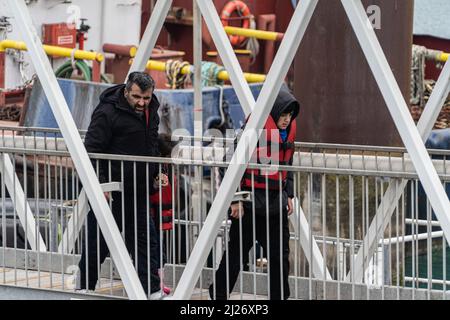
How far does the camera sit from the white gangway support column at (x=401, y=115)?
7977 mm

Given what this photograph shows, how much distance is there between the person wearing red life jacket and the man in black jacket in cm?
52

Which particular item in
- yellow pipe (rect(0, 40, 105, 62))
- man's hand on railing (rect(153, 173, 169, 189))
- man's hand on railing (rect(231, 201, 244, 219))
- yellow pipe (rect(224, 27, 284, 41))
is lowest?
man's hand on railing (rect(231, 201, 244, 219))

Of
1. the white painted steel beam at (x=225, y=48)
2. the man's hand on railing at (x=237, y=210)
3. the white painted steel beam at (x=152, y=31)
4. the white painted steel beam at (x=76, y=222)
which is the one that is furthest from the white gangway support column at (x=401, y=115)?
the white painted steel beam at (x=76, y=222)

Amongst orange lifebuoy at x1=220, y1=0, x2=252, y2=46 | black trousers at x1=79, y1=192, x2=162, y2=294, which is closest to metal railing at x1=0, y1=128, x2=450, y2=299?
black trousers at x1=79, y1=192, x2=162, y2=294

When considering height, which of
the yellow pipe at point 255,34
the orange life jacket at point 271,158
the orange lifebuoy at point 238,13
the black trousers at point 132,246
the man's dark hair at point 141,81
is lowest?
the black trousers at point 132,246

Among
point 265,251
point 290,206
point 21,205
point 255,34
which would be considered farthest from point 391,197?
point 255,34

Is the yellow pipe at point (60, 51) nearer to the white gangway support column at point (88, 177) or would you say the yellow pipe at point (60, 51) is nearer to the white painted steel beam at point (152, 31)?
the white painted steel beam at point (152, 31)

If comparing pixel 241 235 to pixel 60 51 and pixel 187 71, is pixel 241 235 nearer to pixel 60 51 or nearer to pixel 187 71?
pixel 187 71

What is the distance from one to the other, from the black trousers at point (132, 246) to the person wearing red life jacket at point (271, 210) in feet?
1.45

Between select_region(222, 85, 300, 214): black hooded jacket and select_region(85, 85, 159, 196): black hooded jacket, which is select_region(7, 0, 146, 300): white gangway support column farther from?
select_region(222, 85, 300, 214): black hooded jacket

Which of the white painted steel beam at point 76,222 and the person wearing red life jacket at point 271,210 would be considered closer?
the person wearing red life jacket at point 271,210

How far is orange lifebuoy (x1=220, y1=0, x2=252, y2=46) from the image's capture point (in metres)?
27.2

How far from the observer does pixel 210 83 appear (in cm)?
2264

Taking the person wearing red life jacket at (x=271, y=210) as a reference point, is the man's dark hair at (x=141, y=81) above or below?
above
